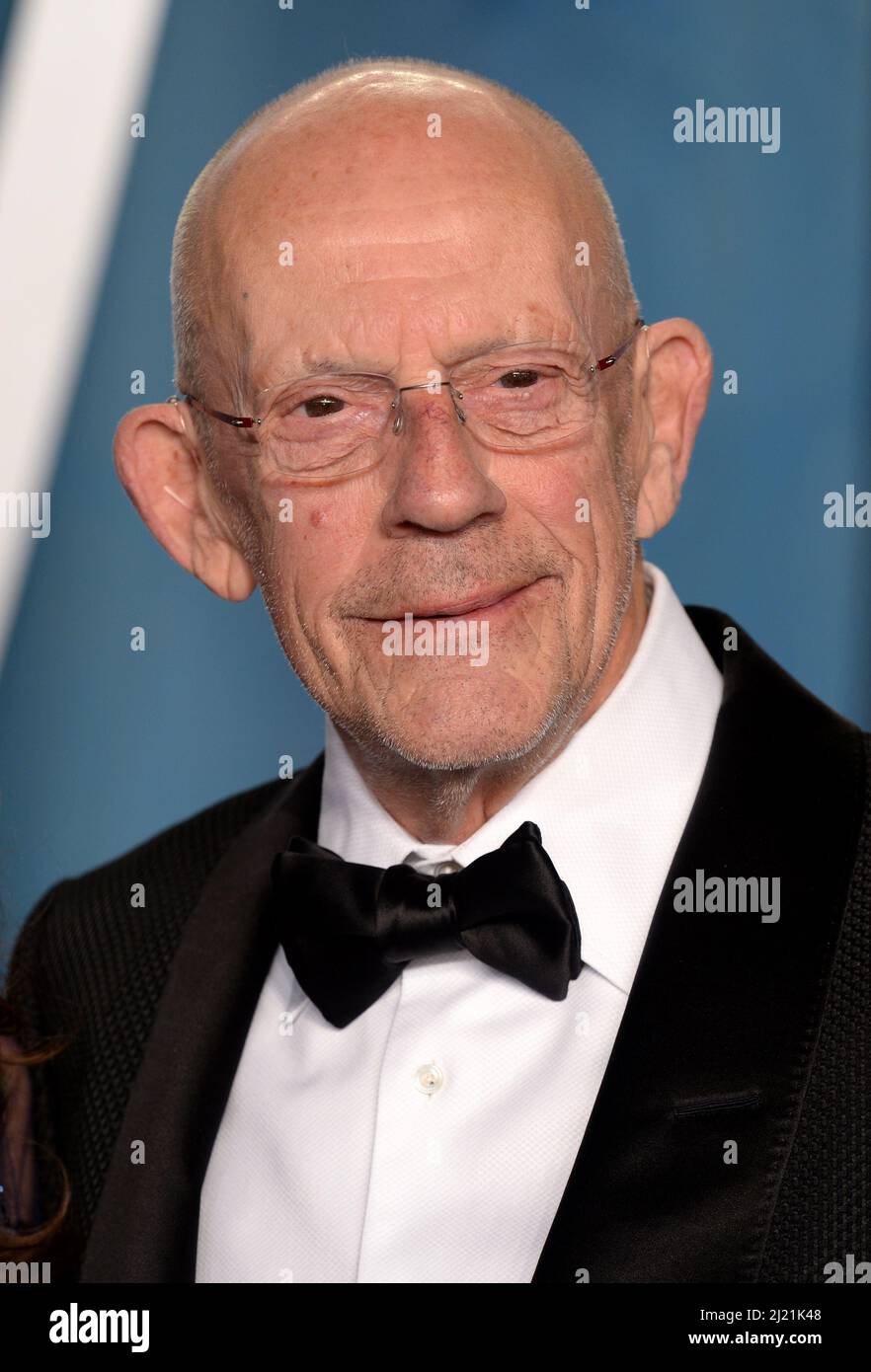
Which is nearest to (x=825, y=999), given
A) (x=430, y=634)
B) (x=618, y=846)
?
(x=618, y=846)

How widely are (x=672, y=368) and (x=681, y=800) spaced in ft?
1.75

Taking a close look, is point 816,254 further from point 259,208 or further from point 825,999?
point 825,999

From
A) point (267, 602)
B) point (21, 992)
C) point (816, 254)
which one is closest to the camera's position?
point (267, 602)

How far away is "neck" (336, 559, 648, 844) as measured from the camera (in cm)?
190

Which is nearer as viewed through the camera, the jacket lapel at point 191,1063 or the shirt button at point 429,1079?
the shirt button at point 429,1079

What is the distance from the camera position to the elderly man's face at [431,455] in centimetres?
177

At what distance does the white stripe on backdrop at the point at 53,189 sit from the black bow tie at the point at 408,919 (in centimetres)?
138

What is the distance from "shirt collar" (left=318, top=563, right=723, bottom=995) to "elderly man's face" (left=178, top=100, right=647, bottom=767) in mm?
73

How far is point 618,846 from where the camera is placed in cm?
183

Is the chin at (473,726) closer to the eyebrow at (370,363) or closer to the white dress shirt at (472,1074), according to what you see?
the white dress shirt at (472,1074)
